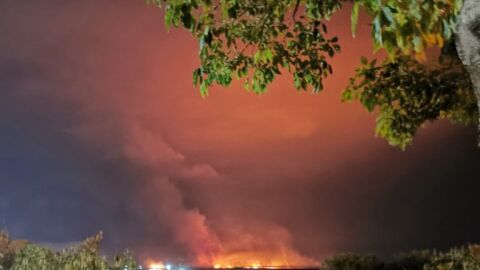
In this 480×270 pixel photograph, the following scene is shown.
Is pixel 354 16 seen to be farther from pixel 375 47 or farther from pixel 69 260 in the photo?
pixel 69 260

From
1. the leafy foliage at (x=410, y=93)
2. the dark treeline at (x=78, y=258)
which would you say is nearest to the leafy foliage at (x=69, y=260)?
the dark treeline at (x=78, y=258)

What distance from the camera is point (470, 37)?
4.54 metres

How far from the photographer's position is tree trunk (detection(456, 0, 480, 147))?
4.44 meters

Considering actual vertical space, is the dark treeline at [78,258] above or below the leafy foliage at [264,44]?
below

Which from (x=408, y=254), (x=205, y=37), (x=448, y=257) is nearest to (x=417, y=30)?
(x=205, y=37)

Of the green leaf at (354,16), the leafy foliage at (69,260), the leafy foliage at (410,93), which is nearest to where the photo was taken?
the green leaf at (354,16)

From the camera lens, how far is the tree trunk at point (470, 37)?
14.6 feet

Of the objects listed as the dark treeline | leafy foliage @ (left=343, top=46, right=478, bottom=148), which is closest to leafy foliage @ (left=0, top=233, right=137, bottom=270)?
the dark treeline

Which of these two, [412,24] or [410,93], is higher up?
[410,93]

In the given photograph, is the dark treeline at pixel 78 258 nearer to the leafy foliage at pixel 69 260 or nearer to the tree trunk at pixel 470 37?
the leafy foliage at pixel 69 260

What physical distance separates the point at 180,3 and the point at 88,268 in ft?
15.1

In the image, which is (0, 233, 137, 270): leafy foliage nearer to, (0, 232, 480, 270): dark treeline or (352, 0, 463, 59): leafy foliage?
(0, 232, 480, 270): dark treeline

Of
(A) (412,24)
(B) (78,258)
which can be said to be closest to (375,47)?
(A) (412,24)

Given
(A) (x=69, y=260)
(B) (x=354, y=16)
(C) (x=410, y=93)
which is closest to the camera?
(B) (x=354, y=16)
